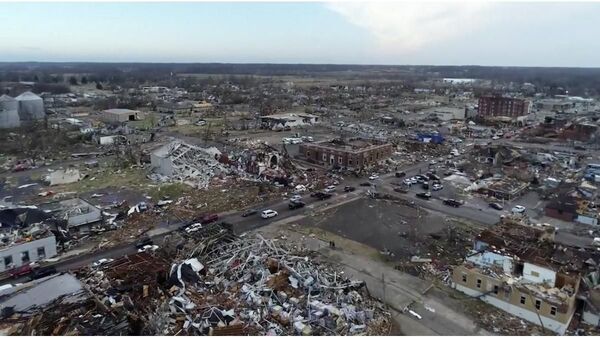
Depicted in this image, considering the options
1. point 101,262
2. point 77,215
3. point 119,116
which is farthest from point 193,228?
point 119,116

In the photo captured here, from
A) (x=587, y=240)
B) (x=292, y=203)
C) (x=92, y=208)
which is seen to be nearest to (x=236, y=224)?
(x=292, y=203)

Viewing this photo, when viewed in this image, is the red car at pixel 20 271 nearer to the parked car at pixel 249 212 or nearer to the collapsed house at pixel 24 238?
the collapsed house at pixel 24 238

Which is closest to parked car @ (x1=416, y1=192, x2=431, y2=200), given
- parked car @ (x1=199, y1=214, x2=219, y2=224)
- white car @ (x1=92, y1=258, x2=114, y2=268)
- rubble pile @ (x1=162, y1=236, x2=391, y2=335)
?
rubble pile @ (x1=162, y1=236, x2=391, y2=335)

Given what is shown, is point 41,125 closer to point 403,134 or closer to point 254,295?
point 403,134

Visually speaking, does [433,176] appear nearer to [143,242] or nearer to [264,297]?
[264,297]

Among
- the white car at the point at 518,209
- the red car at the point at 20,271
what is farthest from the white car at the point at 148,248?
the white car at the point at 518,209

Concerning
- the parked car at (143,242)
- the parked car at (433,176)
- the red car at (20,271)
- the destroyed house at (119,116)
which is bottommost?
the red car at (20,271)
